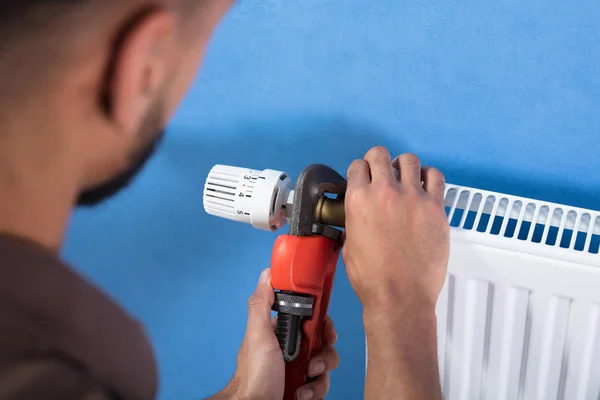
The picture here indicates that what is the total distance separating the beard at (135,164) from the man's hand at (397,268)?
0.51 ft

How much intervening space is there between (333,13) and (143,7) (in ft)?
0.77

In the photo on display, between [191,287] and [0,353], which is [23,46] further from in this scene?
[191,287]

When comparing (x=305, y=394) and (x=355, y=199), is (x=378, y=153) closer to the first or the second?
(x=355, y=199)

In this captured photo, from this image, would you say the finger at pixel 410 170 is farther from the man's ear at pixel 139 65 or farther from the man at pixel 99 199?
the man's ear at pixel 139 65

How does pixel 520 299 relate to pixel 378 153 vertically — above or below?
below

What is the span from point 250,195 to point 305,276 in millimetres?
86

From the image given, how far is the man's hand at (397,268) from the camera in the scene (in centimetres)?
45

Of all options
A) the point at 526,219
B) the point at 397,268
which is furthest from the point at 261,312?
the point at 526,219

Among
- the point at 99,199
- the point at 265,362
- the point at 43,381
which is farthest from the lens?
the point at 265,362

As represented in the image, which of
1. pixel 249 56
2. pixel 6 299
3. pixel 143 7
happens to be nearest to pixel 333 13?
Answer: pixel 249 56

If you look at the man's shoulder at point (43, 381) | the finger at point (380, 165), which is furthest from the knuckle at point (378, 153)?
the man's shoulder at point (43, 381)

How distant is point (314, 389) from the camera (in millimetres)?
543

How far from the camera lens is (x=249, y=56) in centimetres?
53

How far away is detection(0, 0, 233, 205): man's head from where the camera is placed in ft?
0.85
